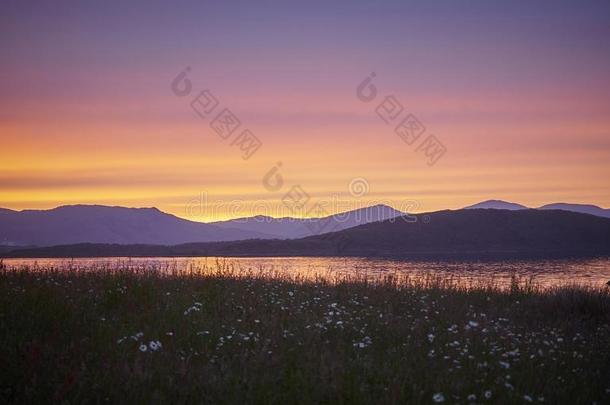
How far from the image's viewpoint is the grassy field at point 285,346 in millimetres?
7082

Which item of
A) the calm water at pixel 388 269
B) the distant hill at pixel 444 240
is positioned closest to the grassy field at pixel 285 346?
the calm water at pixel 388 269

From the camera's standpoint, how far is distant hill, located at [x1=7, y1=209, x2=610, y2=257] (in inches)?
4173

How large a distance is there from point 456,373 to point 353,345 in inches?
74.7

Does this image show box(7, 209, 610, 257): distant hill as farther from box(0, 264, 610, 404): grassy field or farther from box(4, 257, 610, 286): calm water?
box(0, 264, 610, 404): grassy field

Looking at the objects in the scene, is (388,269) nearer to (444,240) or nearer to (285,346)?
(285,346)

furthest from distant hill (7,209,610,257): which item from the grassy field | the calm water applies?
the grassy field

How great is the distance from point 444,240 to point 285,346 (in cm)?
11634

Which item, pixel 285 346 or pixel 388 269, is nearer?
pixel 285 346

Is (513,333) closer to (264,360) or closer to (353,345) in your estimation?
(353,345)

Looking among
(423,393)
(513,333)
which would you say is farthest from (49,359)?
(513,333)

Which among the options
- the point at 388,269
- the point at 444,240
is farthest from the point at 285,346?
the point at 444,240

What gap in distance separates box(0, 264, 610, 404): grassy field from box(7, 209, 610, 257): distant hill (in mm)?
88289

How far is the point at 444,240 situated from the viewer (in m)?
120

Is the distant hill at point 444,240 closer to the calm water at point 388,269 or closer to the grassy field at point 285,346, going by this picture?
the calm water at point 388,269
